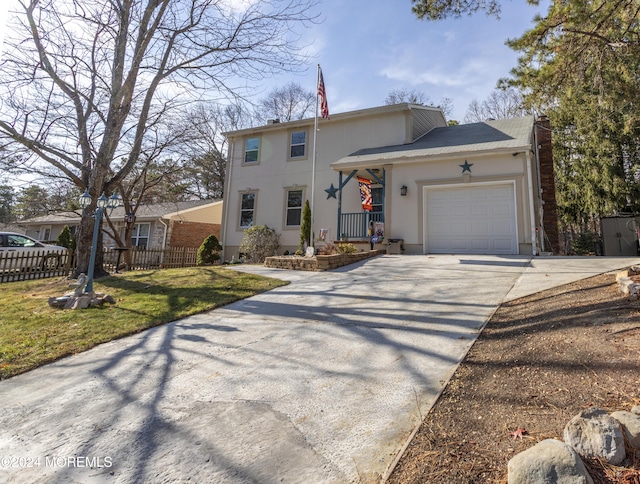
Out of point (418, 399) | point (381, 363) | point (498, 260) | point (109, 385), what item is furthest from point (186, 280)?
point (498, 260)

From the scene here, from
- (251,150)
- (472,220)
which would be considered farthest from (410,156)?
(251,150)

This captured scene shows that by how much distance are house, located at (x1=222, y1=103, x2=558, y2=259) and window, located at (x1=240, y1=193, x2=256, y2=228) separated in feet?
0.16

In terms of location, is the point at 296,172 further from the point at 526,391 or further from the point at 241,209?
the point at 526,391

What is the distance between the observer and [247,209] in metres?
15.2

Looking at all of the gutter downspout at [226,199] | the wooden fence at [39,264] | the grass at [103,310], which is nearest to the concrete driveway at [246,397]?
the grass at [103,310]

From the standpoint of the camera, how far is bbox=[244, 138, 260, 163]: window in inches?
607

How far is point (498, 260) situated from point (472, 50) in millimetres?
5769

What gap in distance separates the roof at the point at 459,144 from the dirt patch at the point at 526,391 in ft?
24.1

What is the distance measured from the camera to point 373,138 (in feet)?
43.3

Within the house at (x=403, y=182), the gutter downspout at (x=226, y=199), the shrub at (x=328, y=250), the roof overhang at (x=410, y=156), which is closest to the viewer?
the shrub at (x=328, y=250)

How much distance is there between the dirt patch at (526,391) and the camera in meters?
1.62

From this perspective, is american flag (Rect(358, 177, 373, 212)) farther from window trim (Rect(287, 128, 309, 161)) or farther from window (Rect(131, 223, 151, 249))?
window (Rect(131, 223, 151, 249))

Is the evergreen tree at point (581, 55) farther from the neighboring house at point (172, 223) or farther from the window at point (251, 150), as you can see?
the neighboring house at point (172, 223)

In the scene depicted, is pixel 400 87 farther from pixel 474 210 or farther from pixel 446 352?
pixel 446 352
